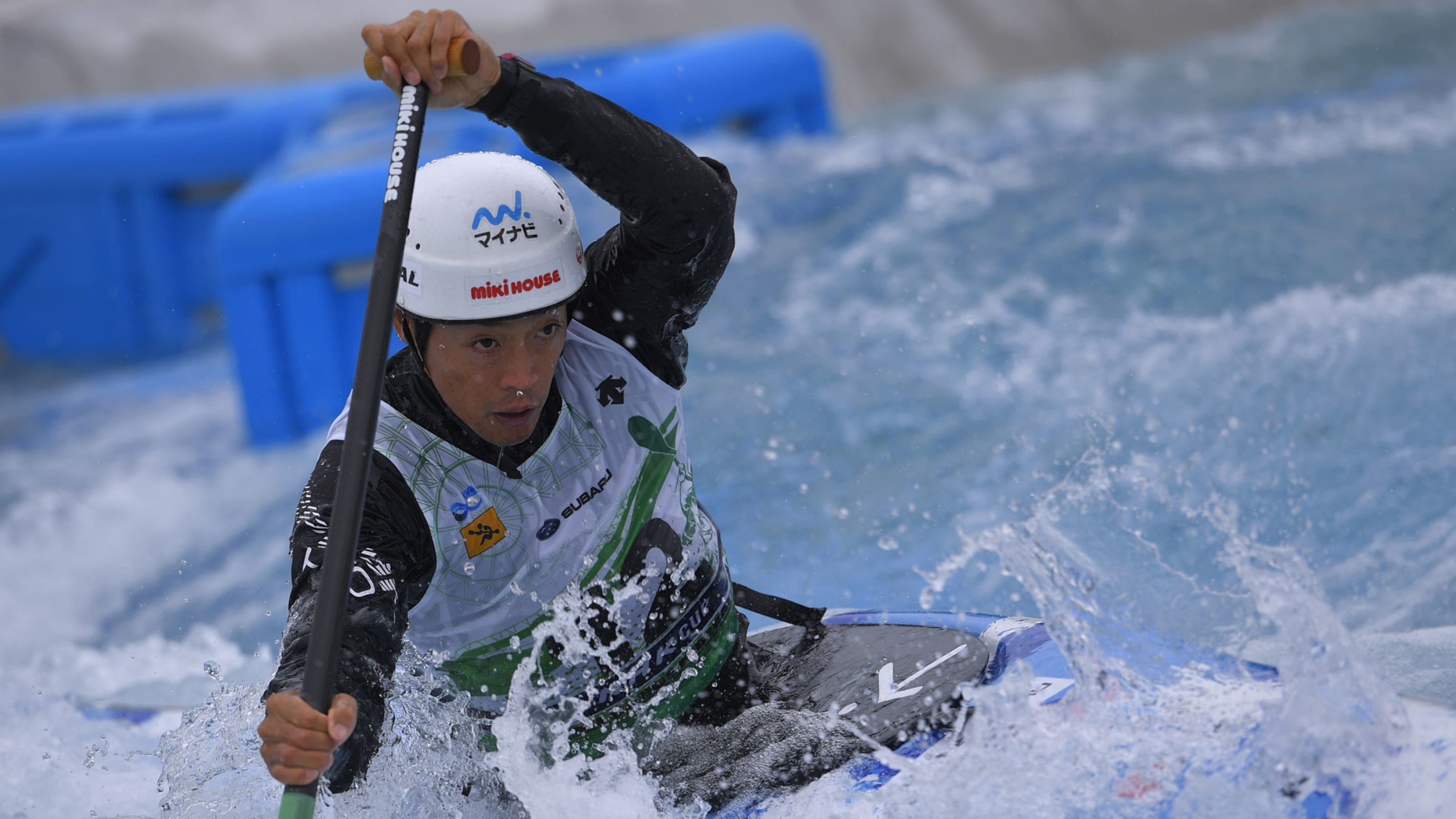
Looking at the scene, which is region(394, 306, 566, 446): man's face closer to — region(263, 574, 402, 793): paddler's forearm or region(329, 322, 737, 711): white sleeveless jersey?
region(329, 322, 737, 711): white sleeveless jersey

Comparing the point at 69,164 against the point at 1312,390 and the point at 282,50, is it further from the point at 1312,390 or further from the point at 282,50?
the point at 1312,390

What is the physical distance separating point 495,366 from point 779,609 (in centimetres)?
93

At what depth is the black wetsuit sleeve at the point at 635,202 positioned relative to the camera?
6.79 feet

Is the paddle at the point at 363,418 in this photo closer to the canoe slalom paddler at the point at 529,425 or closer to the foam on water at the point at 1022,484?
the canoe slalom paddler at the point at 529,425

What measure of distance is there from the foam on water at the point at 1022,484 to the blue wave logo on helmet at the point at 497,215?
71 cm

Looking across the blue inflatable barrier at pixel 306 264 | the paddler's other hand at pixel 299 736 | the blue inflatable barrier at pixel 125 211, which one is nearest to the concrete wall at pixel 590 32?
the blue inflatable barrier at pixel 125 211

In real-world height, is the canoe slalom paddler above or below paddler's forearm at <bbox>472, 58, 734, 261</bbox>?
below

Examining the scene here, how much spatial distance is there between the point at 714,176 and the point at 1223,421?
3361 mm

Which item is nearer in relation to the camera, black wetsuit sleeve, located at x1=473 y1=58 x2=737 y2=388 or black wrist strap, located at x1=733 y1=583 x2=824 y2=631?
black wetsuit sleeve, located at x1=473 y1=58 x2=737 y2=388

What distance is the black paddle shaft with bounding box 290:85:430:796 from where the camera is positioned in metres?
1.73

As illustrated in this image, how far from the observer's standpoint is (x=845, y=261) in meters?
6.89

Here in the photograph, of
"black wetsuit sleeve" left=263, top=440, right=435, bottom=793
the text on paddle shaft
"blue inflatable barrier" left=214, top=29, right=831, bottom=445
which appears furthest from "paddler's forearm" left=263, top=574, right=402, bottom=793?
"blue inflatable barrier" left=214, top=29, right=831, bottom=445

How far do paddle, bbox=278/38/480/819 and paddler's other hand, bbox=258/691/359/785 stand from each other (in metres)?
0.03

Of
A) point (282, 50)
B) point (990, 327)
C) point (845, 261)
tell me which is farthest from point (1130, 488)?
point (282, 50)
